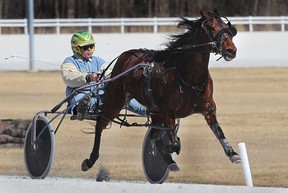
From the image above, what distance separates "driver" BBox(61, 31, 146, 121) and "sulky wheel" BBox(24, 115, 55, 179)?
38 cm

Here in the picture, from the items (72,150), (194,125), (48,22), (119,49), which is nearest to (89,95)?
(72,150)

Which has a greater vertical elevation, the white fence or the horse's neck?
the horse's neck

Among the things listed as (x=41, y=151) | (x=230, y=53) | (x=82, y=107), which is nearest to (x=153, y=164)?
(x=82, y=107)

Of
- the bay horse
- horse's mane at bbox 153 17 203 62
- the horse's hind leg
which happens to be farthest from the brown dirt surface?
horse's mane at bbox 153 17 203 62

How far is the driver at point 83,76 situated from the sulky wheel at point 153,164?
0.57m

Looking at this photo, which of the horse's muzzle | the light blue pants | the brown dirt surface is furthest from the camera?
the brown dirt surface

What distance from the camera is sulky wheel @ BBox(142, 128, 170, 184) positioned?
11.0 metres

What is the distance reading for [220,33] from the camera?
29.7 ft

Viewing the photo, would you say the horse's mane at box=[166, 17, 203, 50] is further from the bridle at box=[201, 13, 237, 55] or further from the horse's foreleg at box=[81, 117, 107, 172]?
the horse's foreleg at box=[81, 117, 107, 172]

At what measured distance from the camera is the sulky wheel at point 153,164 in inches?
434

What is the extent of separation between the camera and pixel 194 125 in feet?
61.5

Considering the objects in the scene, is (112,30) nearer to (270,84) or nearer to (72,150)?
(270,84)

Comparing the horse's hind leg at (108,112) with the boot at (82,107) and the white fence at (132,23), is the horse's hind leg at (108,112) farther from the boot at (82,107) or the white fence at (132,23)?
the white fence at (132,23)

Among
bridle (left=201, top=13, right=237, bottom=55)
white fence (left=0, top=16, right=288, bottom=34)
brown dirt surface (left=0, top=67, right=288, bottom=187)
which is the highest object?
bridle (left=201, top=13, right=237, bottom=55)
